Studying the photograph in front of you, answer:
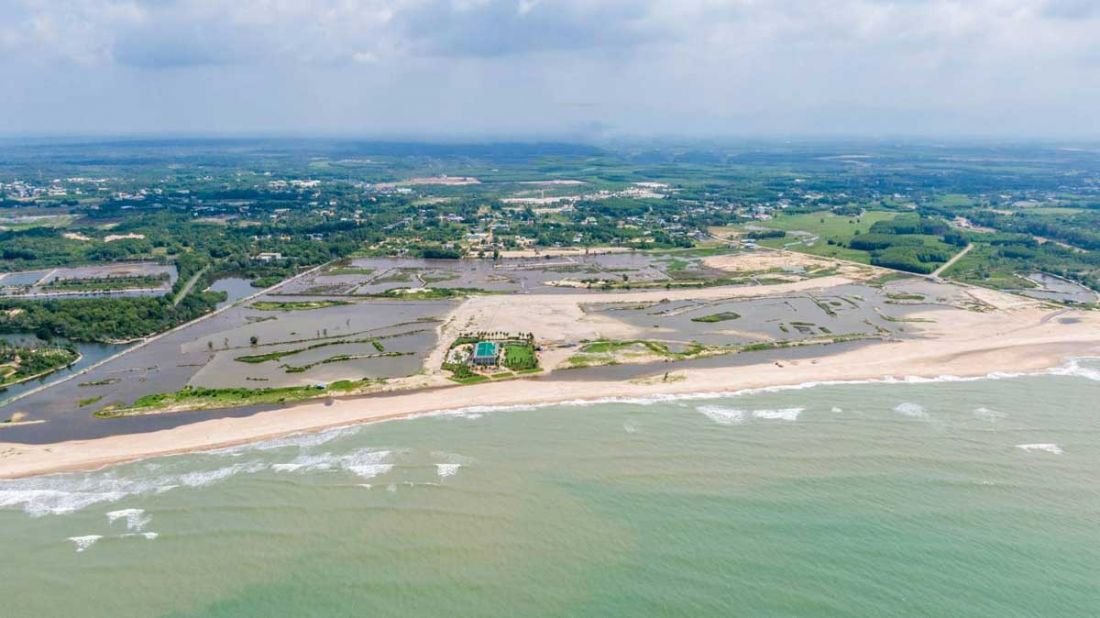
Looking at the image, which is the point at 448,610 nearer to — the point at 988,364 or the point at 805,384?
the point at 805,384

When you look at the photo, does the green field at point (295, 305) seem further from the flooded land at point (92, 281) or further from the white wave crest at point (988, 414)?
the white wave crest at point (988, 414)

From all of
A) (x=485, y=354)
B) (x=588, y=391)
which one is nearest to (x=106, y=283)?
(x=485, y=354)

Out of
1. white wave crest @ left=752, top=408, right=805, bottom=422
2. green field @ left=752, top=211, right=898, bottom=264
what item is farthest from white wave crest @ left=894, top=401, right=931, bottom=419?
green field @ left=752, top=211, right=898, bottom=264

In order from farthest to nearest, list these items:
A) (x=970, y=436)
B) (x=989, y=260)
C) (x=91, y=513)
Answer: (x=989, y=260), (x=970, y=436), (x=91, y=513)

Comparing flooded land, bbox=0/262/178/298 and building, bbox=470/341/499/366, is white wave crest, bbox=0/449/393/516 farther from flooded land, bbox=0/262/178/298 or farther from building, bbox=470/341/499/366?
flooded land, bbox=0/262/178/298

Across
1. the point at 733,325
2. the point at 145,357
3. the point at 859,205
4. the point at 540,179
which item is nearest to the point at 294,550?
the point at 145,357

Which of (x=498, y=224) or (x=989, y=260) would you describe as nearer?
(x=989, y=260)

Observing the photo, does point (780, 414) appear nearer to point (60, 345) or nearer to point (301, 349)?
point (301, 349)

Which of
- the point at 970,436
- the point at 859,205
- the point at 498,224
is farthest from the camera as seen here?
the point at 859,205
